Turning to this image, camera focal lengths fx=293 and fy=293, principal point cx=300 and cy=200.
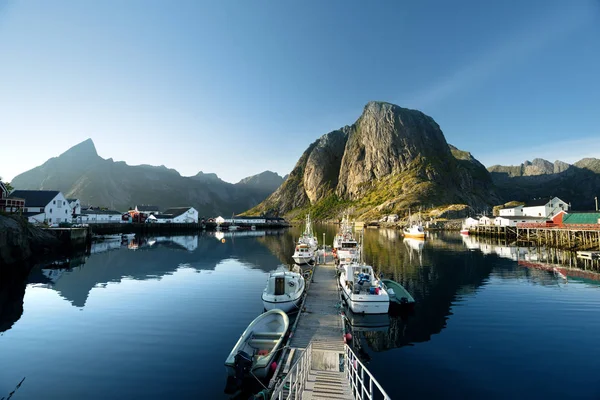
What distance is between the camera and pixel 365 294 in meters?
26.3

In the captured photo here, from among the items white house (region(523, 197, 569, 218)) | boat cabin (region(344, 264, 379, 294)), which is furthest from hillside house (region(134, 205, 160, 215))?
white house (region(523, 197, 569, 218))

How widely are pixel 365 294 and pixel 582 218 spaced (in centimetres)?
8728

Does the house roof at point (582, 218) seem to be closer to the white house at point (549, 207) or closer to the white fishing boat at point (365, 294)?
the white house at point (549, 207)

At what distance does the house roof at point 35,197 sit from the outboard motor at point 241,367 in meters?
105

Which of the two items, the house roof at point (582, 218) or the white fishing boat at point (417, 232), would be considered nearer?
the house roof at point (582, 218)

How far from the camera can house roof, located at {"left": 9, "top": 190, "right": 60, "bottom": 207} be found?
291 feet

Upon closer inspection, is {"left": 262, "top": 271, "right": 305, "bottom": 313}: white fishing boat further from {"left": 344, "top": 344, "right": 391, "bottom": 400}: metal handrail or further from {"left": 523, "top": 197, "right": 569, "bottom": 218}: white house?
{"left": 523, "top": 197, "right": 569, "bottom": 218}: white house

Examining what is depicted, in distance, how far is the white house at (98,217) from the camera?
12222cm

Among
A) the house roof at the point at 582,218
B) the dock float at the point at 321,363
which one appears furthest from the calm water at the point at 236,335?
the house roof at the point at 582,218

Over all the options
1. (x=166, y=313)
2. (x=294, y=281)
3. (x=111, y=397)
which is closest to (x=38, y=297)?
(x=166, y=313)

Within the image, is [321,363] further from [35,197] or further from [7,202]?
[35,197]

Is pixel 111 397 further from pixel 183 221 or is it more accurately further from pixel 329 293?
pixel 183 221

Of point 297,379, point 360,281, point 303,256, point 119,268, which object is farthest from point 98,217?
point 297,379

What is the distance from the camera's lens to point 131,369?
56.3 feet
